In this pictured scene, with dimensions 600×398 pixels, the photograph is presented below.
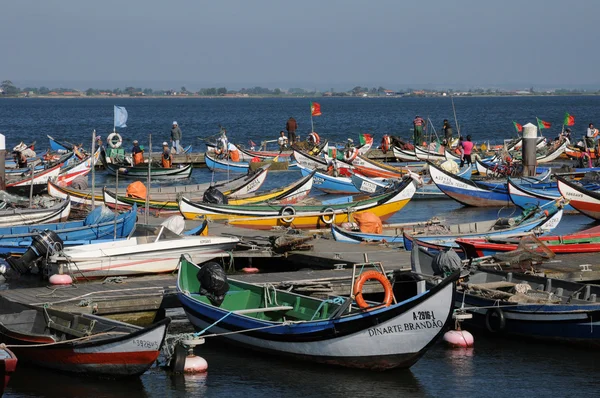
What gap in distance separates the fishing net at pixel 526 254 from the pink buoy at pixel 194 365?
7.30 m

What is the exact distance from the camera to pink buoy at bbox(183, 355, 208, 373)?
1591 cm

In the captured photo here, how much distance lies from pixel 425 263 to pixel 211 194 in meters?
11.7

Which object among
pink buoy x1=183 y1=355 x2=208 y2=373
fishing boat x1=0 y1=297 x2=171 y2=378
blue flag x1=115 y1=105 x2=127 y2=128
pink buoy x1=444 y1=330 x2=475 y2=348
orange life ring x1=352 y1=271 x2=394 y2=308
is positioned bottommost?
pink buoy x1=183 y1=355 x2=208 y2=373

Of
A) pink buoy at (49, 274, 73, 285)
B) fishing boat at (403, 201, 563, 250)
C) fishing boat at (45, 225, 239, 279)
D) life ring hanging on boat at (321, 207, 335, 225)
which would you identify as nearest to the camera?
pink buoy at (49, 274, 73, 285)

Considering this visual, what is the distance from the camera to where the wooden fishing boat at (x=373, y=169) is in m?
41.8

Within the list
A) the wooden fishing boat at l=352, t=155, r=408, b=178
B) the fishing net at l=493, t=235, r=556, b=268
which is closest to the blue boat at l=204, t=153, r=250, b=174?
the wooden fishing boat at l=352, t=155, r=408, b=178

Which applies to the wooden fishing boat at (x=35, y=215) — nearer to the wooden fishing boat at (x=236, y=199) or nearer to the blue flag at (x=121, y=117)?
the wooden fishing boat at (x=236, y=199)

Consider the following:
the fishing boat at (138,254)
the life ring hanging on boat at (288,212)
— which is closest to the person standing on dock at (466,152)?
the life ring hanging on boat at (288,212)

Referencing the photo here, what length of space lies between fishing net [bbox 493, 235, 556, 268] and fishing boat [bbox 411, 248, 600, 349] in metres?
0.94

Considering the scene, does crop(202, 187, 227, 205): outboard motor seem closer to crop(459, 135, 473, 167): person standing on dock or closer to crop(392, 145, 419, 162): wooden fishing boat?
crop(459, 135, 473, 167): person standing on dock

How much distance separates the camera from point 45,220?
26578 millimetres

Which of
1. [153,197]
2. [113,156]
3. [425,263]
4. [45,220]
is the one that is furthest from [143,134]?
[425,263]

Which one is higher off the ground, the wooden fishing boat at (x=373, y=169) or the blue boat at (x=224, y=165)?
the wooden fishing boat at (x=373, y=169)

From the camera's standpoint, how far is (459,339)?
57.2 ft
